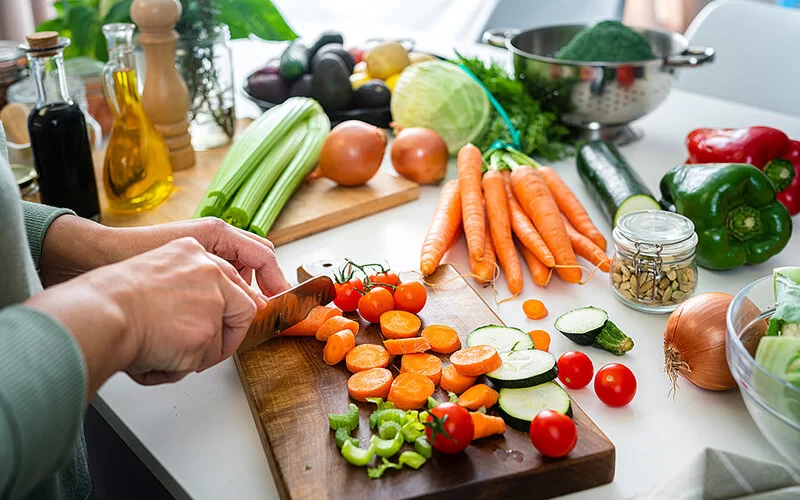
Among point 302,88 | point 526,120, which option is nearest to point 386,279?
point 526,120

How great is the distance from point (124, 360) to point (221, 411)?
0.98 ft

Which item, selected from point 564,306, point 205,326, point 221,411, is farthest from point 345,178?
point 205,326

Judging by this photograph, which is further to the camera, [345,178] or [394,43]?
[394,43]

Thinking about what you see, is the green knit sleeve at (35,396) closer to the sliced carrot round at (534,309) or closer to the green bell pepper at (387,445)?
the green bell pepper at (387,445)

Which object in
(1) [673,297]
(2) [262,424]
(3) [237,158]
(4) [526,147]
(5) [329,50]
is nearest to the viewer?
(2) [262,424]

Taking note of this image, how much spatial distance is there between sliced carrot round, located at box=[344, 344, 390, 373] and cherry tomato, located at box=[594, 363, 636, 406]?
12.5 inches

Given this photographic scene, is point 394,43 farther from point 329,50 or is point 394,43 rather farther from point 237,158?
point 237,158

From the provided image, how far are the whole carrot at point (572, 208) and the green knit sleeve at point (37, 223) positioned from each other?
3.27 feet

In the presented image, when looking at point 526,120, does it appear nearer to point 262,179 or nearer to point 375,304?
point 262,179

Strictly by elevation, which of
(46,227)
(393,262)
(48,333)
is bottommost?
(393,262)

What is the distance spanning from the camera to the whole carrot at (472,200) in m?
1.53

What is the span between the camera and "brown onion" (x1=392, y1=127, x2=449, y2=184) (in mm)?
1866

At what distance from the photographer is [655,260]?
4.34 ft

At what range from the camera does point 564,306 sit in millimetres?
1417
